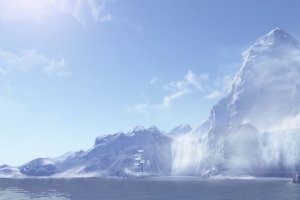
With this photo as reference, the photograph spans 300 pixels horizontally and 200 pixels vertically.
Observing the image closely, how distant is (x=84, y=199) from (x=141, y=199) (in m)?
19.1

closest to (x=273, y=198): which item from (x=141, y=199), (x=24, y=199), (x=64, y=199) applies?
(x=141, y=199)

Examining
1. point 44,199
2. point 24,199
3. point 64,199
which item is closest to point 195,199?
point 64,199

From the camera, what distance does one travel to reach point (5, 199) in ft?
374

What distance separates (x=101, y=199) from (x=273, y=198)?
181 feet

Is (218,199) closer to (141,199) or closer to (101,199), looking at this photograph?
(141,199)

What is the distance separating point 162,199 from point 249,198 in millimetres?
27977

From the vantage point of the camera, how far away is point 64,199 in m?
112

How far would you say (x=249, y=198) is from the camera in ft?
352

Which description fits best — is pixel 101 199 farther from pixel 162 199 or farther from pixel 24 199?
pixel 24 199

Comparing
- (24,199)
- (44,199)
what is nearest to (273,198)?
(44,199)

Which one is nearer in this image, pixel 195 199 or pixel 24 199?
pixel 195 199

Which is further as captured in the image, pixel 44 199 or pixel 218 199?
pixel 44 199

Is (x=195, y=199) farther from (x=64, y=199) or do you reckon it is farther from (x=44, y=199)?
(x=44, y=199)

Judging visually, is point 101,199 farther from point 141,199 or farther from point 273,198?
point 273,198
